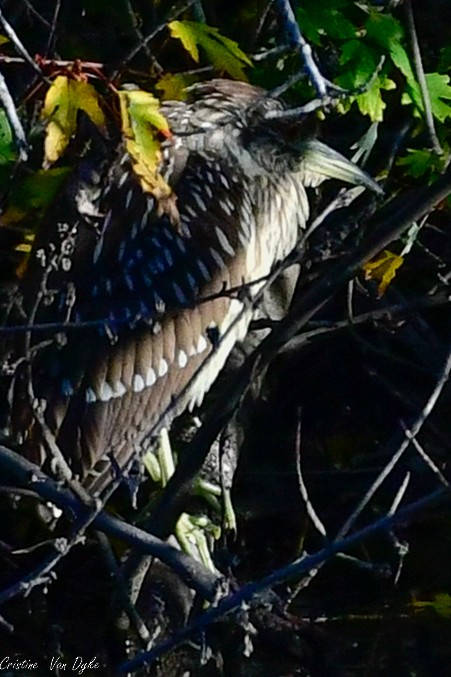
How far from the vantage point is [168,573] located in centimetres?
473

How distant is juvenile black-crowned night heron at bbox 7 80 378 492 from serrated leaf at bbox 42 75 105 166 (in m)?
1.02

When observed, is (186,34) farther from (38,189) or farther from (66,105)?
(66,105)

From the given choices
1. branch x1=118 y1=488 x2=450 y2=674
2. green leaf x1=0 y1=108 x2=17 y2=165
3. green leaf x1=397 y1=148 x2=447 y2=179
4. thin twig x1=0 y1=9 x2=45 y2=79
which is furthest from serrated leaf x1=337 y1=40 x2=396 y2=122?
branch x1=118 y1=488 x2=450 y2=674

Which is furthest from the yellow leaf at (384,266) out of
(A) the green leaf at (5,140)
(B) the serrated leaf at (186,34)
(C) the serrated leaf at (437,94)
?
(A) the green leaf at (5,140)

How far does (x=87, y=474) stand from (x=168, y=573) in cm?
70

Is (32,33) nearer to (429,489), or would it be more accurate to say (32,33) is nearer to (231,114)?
(231,114)

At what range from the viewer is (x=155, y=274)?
443 cm

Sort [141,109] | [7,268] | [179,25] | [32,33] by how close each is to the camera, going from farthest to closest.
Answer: [7,268]
[32,33]
[179,25]
[141,109]

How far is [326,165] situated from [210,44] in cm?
124

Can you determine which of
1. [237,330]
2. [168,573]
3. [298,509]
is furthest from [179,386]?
[298,509]

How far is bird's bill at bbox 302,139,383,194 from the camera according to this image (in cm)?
469

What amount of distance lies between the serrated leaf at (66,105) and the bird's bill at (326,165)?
1.86 m

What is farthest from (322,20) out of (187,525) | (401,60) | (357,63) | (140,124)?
(187,525)

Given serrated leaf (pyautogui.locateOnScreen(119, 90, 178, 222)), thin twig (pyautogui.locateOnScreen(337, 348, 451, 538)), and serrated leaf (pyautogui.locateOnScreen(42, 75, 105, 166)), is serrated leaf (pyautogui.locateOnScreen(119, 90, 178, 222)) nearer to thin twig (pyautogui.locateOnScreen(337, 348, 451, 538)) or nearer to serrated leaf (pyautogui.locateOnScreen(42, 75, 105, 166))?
serrated leaf (pyautogui.locateOnScreen(42, 75, 105, 166))
